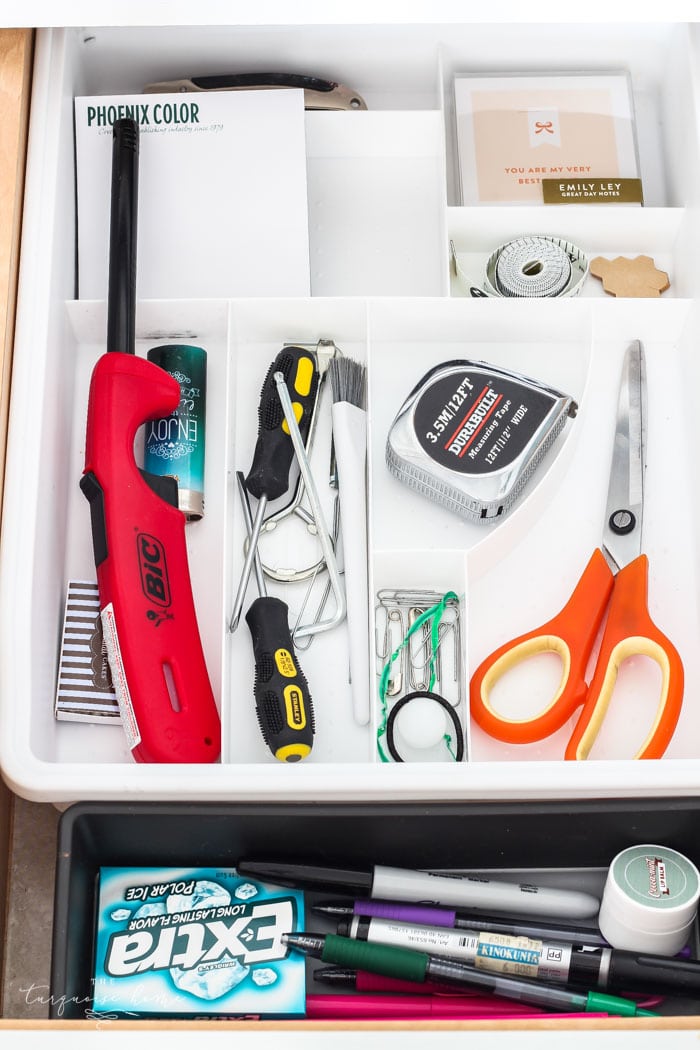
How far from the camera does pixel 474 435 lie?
98 centimetres

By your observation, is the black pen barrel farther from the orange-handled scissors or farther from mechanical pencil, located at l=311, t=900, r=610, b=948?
the orange-handled scissors

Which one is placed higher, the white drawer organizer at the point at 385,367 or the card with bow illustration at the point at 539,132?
the card with bow illustration at the point at 539,132

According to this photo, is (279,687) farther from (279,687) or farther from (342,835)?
(342,835)

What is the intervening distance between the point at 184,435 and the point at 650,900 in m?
0.52

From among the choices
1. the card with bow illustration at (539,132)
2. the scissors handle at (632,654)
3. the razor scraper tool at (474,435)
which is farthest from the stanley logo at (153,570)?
the card with bow illustration at (539,132)

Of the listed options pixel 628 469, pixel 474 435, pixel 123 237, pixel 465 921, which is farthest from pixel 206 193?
Result: pixel 465 921

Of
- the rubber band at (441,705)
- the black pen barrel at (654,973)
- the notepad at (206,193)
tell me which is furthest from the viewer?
the notepad at (206,193)

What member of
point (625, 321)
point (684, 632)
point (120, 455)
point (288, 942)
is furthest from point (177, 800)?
point (625, 321)

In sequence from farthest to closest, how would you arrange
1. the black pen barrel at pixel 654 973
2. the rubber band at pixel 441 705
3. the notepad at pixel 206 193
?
the notepad at pixel 206 193
the rubber band at pixel 441 705
the black pen barrel at pixel 654 973

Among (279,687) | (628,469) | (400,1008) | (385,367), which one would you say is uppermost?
(385,367)

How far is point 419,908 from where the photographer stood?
840 mm

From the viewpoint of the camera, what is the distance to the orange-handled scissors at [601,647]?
0.87 meters

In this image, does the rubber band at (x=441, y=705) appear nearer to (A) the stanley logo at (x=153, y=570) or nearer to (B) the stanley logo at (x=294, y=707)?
(B) the stanley logo at (x=294, y=707)

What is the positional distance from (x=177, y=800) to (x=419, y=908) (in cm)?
19
